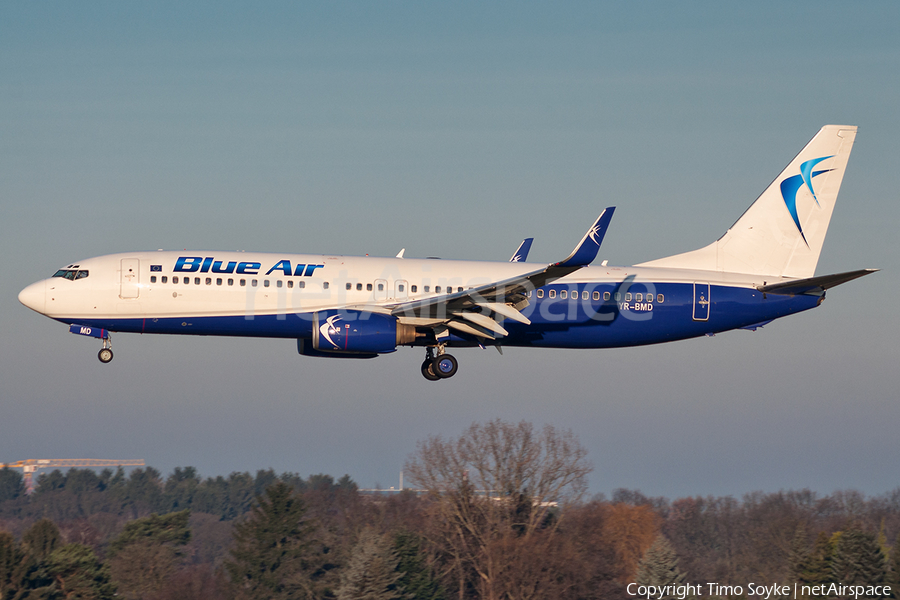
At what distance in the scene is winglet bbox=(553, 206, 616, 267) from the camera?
3247cm

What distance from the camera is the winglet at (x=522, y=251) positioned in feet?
144

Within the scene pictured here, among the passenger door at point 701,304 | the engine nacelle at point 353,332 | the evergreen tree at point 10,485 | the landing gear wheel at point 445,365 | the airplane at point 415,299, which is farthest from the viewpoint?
the evergreen tree at point 10,485

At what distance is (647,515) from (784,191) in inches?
2880

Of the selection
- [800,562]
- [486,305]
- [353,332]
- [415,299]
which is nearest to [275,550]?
[800,562]

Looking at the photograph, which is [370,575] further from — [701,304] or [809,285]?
[809,285]

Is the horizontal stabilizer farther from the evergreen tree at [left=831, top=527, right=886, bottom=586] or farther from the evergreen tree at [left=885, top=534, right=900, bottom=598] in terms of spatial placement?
the evergreen tree at [left=885, top=534, right=900, bottom=598]

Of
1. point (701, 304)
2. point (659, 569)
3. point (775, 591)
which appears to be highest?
point (701, 304)

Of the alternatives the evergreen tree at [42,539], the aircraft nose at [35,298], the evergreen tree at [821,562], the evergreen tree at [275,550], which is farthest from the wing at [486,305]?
the evergreen tree at [42,539]

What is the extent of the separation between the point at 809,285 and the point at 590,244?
39.4 ft

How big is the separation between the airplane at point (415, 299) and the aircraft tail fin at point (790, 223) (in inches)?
11.4

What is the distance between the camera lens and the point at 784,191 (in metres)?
44.1

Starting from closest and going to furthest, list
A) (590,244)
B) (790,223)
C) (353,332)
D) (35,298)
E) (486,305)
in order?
1. (590,244)
2. (353,332)
3. (486,305)
4. (35,298)
5. (790,223)

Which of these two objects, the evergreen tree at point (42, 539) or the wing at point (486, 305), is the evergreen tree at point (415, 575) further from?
the wing at point (486, 305)

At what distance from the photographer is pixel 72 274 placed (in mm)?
37344
